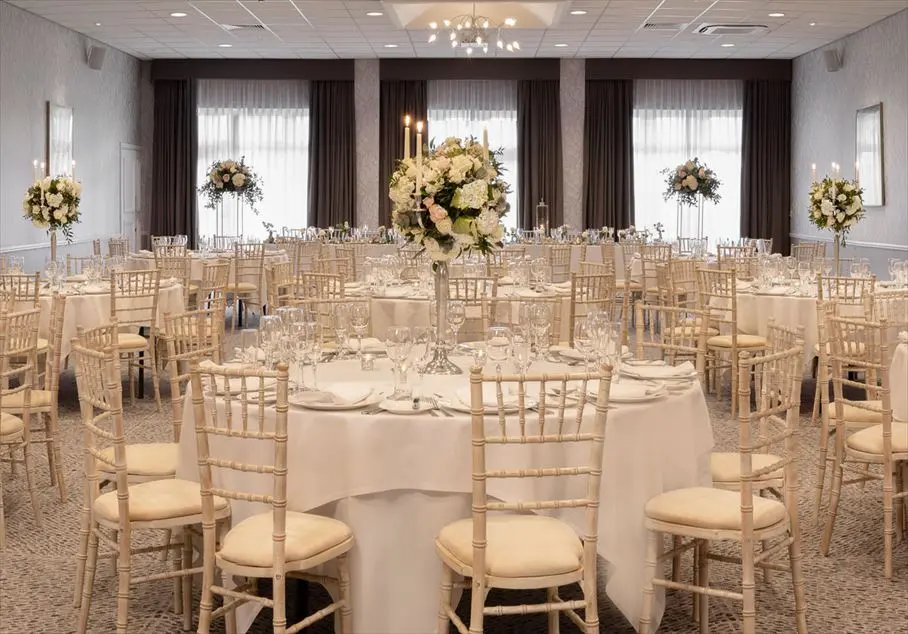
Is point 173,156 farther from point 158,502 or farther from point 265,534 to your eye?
point 265,534

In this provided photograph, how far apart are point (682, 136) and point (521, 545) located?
1622 cm

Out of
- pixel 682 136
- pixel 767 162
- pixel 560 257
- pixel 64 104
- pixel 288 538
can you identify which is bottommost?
pixel 288 538

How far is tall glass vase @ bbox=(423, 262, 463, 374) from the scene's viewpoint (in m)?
4.61

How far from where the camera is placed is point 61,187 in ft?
32.6

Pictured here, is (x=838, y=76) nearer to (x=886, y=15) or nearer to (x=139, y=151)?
(x=886, y=15)

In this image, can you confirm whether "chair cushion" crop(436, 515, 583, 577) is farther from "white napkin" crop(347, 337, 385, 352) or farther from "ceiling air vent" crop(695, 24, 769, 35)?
"ceiling air vent" crop(695, 24, 769, 35)

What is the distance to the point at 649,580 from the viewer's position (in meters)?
3.81

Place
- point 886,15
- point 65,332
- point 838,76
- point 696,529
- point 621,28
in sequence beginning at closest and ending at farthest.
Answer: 1. point 696,529
2. point 65,332
3. point 886,15
4. point 621,28
5. point 838,76

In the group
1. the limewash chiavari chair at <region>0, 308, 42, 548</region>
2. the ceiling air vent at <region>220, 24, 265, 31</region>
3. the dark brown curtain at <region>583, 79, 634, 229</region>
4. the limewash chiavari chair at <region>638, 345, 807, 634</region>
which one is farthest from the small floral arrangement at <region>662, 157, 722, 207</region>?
the limewash chiavari chair at <region>638, 345, 807, 634</region>

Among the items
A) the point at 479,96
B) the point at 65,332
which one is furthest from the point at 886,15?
the point at 65,332

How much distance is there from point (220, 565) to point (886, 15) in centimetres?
1297

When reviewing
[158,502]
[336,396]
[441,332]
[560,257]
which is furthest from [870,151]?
[158,502]

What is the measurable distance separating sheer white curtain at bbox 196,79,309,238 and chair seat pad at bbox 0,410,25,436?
1376cm

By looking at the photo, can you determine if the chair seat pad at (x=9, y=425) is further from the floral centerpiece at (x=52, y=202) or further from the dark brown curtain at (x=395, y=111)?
the dark brown curtain at (x=395, y=111)
